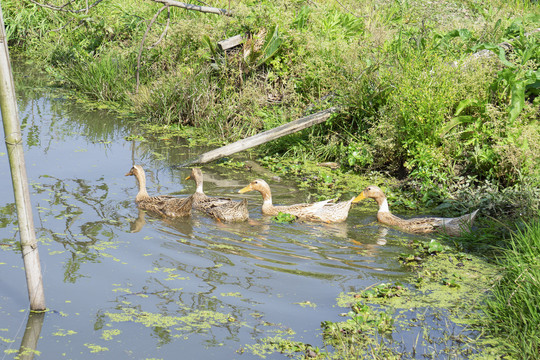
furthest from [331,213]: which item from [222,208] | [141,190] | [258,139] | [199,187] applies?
[141,190]

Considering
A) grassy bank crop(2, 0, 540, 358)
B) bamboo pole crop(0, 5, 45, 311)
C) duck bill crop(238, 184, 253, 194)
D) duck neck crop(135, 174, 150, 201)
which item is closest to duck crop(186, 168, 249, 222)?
duck bill crop(238, 184, 253, 194)

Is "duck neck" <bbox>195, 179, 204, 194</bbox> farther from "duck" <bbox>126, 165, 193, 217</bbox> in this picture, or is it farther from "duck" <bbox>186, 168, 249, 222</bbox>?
"duck" <bbox>126, 165, 193, 217</bbox>

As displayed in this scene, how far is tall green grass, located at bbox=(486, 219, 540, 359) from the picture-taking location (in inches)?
192

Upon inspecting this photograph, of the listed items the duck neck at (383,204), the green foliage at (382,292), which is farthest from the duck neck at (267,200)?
the green foliage at (382,292)

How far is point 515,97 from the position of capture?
27.2ft

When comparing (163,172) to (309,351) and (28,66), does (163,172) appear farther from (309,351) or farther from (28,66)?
(28,66)

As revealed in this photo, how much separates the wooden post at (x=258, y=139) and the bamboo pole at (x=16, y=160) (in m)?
5.31

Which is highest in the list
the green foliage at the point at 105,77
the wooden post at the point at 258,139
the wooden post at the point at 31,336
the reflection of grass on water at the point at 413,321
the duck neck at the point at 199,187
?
the green foliage at the point at 105,77

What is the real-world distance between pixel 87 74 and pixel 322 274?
31.8ft

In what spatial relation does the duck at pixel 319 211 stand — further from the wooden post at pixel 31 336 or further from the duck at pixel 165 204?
the wooden post at pixel 31 336

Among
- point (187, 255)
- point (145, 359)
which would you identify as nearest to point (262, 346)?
point (145, 359)

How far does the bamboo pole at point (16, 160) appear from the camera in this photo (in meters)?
4.61

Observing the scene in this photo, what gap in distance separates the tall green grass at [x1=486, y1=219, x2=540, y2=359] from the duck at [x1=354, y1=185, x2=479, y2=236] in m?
1.80

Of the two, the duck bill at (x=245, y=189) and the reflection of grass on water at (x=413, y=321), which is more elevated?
the duck bill at (x=245, y=189)
